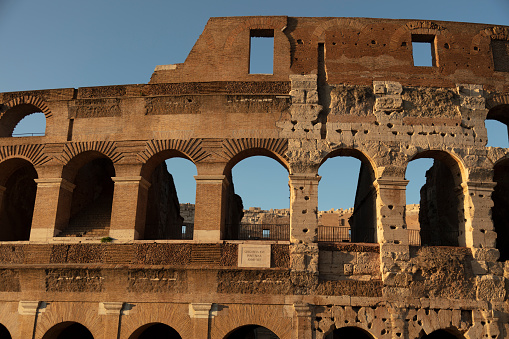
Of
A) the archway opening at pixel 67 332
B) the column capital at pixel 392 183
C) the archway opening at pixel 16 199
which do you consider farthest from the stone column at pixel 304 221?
the archway opening at pixel 16 199

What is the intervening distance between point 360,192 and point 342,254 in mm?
3905

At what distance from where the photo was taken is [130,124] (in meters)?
13.2

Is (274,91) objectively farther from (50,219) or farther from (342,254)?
(50,219)

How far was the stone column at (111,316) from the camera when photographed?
1164 cm

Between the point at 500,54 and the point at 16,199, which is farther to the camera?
the point at 16,199

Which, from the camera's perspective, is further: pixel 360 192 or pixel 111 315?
pixel 360 192

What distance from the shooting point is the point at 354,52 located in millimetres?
13531

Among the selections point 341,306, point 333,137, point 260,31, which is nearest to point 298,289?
point 341,306

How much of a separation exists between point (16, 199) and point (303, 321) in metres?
9.01

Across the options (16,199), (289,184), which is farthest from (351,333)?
(16,199)

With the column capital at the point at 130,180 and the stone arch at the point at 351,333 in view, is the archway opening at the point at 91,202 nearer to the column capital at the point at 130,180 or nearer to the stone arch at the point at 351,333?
the column capital at the point at 130,180

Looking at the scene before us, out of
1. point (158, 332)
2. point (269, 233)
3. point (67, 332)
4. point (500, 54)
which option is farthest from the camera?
point (269, 233)

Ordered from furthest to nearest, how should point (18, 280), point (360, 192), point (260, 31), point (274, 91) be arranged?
1. point (360, 192)
2. point (260, 31)
3. point (274, 91)
4. point (18, 280)

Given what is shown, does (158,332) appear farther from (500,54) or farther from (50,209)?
(500,54)
